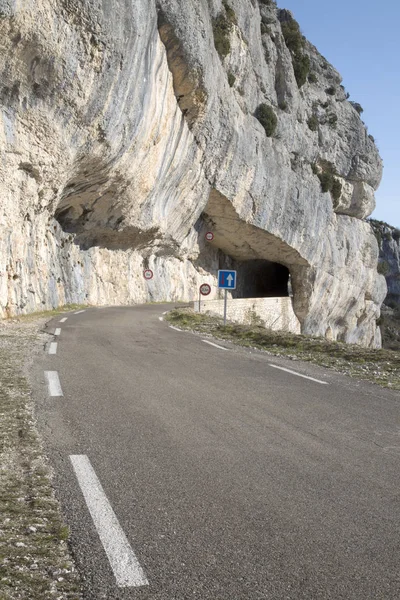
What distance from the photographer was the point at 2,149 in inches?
707

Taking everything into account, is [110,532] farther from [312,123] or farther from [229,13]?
[312,123]

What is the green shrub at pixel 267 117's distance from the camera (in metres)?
39.5

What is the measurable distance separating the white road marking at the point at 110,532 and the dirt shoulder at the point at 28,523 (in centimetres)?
19

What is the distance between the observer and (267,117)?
39.6 metres

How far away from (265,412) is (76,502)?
3.09m

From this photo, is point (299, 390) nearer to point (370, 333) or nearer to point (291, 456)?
point (291, 456)

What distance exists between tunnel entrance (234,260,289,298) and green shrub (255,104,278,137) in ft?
47.5

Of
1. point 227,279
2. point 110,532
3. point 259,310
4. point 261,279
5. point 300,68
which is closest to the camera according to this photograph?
point 110,532

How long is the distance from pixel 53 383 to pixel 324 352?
7.01 m

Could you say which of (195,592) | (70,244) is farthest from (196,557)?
(70,244)

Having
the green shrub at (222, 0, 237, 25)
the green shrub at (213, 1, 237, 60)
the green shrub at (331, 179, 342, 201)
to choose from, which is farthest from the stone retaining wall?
the green shrub at (222, 0, 237, 25)

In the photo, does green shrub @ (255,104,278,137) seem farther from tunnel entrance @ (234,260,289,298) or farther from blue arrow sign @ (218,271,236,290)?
blue arrow sign @ (218,271,236,290)

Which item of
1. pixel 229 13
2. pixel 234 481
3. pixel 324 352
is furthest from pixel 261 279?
pixel 234 481

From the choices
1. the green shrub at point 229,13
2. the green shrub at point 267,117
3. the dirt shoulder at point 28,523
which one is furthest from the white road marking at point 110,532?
the green shrub at point 267,117
